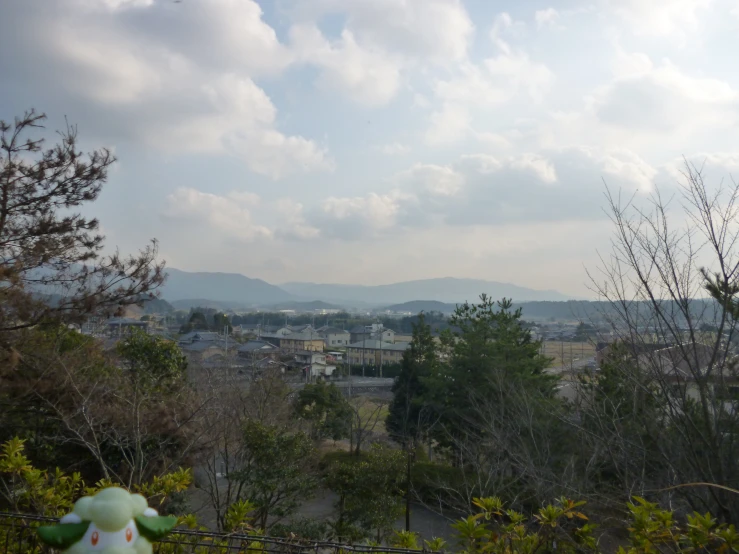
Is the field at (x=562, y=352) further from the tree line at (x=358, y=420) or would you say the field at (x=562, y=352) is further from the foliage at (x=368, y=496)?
the foliage at (x=368, y=496)

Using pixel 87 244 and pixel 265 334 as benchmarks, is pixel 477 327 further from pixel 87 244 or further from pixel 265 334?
pixel 265 334

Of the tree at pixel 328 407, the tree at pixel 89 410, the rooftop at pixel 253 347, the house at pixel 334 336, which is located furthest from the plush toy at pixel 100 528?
the house at pixel 334 336

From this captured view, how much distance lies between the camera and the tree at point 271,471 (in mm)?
6918

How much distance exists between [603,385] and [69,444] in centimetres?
804

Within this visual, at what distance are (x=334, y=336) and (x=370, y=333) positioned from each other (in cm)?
288

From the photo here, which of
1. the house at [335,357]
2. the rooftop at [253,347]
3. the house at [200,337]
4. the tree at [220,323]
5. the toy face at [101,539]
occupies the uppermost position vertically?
the toy face at [101,539]

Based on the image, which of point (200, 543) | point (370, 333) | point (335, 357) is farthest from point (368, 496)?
point (370, 333)

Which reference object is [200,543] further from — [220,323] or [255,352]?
[220,323]

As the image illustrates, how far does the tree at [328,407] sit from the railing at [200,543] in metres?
10.8

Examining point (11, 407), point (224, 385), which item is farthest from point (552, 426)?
point (11, 407)

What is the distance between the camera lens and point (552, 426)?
26.7 ft

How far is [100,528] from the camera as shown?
1.85 metres

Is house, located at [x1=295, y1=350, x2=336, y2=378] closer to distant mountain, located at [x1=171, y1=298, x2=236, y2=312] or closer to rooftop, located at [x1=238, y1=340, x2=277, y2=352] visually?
rooftop, located at [x1=238, y1=340, x2=277, y2=352]

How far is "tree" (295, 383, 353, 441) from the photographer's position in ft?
45.6
